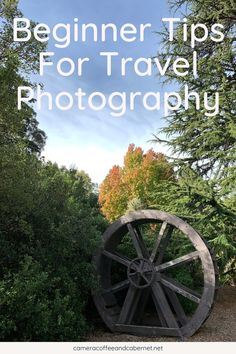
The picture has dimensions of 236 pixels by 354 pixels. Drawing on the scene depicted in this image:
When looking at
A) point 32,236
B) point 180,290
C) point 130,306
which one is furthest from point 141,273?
point 32,236

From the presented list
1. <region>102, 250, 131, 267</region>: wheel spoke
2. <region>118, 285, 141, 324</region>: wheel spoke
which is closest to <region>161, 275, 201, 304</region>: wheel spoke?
<region>118, 285, 141, 324</region>: wheel spoke

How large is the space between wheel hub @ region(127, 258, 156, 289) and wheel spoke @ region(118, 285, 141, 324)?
14cm

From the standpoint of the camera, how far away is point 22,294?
594cm

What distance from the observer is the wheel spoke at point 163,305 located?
24.9ft

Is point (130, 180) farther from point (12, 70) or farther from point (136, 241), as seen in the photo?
point (12, 70)

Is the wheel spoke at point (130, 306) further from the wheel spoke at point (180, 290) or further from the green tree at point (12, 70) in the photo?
the green tree at point (12, 70)

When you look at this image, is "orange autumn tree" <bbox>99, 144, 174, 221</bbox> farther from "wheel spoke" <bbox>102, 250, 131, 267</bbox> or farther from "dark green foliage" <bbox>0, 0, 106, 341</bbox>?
"dark green foliage" <bbox>0, 0, 106, 341</bbox>

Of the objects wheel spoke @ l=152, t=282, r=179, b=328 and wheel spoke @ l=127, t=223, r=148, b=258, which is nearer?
wheel spoke @ l=152, t=282, r=179, b=328

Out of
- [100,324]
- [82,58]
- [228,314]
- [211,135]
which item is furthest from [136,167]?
[82,58]

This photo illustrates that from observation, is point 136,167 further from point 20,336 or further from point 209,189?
point 20,336

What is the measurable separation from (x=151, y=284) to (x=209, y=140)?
542cm

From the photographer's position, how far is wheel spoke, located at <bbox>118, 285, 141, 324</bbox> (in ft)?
26.2

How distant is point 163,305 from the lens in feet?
25.2

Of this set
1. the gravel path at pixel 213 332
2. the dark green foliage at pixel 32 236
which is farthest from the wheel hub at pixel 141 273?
the gravel path at pixel 213 332
